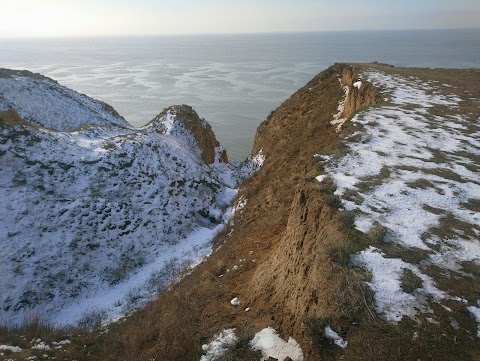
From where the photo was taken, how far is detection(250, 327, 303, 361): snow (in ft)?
18.3

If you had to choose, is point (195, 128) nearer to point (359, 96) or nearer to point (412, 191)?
point (359, 96)

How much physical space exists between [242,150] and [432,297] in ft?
136

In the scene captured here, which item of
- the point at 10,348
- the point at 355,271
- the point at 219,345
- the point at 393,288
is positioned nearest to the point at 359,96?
the point at 355,271

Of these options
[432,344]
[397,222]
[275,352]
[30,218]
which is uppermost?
[397,222]

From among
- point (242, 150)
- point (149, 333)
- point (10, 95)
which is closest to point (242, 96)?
point (242, 150)

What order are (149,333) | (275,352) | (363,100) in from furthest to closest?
(363,100) → (149,333) → (275,352)

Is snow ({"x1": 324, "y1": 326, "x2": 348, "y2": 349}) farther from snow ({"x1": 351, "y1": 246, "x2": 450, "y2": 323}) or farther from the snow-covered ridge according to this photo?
the snow-covered ridge

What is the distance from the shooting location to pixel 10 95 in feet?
108

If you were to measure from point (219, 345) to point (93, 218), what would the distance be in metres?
12.9

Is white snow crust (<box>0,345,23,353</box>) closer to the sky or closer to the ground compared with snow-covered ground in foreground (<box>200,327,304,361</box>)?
closer to the ground

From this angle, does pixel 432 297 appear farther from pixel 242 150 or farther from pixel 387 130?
pixel 242 150

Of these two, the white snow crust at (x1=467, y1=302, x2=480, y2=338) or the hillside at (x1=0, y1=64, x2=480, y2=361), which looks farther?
the hillside at (x1=0, y1=64, x2=480, y2=361)

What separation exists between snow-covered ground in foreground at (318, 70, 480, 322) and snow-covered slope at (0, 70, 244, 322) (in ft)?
32.6

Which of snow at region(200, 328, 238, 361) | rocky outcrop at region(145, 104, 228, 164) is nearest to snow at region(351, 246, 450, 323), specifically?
snow at region(200, 328, 238, 361)
